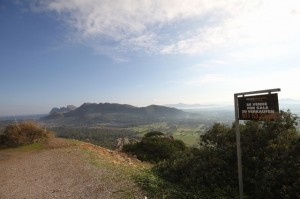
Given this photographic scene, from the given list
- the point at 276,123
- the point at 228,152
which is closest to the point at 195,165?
the point at 228,152

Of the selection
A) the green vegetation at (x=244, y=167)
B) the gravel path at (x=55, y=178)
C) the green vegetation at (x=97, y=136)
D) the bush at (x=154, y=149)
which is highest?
the green vegetation at (x=244, y=167)

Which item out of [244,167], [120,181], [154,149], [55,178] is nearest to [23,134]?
[154,149]

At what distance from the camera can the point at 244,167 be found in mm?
9703

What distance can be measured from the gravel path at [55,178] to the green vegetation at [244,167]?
1.66 m

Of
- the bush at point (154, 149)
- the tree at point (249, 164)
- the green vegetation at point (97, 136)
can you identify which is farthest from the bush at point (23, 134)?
the green vegetation at point (97, 136)

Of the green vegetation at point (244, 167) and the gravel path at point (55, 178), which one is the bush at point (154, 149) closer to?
the gravel path at point (55, 178)

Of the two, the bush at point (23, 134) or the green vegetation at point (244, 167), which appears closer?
the green vegetation at point (244, 167)

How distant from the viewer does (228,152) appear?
1064cm

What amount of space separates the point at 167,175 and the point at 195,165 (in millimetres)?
1429

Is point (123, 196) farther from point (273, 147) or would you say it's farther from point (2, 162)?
point (2, 162)

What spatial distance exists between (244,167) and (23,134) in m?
21.9

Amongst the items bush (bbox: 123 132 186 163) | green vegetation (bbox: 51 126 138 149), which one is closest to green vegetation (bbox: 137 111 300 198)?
bush (bbox: 123 132 186 163)

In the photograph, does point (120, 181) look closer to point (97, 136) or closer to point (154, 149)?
point (154, 149)

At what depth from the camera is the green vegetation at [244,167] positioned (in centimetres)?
821
